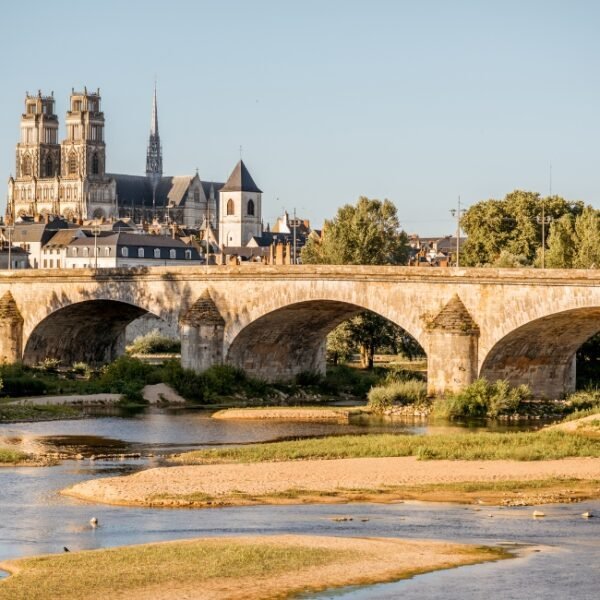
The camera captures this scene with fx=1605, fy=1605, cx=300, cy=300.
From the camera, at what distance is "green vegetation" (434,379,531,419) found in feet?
196

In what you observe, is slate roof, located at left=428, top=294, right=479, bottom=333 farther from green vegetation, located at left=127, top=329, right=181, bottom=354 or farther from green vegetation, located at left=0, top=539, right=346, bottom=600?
green vegetation, located at left=127, top=329, right=181, bottom=354

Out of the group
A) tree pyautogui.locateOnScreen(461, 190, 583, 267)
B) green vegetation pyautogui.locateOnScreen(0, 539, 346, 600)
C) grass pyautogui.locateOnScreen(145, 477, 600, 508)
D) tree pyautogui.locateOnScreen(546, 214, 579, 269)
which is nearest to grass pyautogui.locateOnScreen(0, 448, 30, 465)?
grass pyautogui.locateOnScreen(145, 477, 600, 508)

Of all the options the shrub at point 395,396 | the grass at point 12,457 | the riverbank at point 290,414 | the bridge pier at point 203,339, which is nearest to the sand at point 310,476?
the grass at point 12,457

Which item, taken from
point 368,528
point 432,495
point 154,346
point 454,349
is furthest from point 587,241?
point 368,528

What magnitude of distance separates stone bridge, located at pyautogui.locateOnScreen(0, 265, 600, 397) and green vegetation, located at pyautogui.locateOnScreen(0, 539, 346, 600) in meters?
29.2

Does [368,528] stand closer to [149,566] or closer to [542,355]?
[149,566]

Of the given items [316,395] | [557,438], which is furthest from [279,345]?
[557,438]

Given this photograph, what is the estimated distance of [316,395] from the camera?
240 feet

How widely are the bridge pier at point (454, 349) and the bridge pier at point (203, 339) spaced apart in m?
12.5

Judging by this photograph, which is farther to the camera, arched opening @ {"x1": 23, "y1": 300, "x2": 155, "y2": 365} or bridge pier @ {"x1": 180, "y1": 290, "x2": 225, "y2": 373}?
arched opening @ {"x1": 23, "y1": 300, "x2": 155, "y2": 365}

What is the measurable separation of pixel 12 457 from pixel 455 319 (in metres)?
21.5

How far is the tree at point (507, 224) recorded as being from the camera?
99.1 m

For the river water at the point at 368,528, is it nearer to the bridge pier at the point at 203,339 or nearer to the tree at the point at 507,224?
the bridge pier at the point at 203,339

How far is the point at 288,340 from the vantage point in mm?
74125
